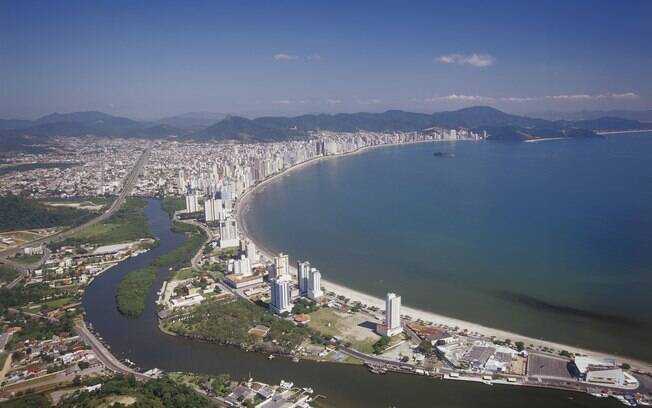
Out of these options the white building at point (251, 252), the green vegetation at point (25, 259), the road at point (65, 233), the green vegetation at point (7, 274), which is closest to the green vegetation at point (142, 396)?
the white building at point (251, 252)

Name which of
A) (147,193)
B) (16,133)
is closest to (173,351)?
(147,193)

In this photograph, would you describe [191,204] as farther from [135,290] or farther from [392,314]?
[392,314]

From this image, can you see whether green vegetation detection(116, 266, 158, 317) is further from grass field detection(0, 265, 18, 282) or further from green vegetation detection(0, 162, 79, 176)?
green vegetation detection(0, 162, 79, 176)

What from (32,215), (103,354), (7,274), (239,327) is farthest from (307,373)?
(32,215)

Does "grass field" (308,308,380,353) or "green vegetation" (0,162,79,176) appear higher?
"green vegetation" (0,162,79,176)

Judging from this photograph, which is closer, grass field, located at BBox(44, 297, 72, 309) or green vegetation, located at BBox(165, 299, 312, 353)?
green vegetation, located at BBox(165, 299, 312, 353)

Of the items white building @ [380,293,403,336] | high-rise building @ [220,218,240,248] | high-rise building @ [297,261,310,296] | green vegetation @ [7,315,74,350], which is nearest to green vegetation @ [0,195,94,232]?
high-rise building @ [220,218,240,248]

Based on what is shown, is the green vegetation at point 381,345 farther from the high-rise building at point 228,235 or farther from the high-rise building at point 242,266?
the high-rise building at point 228,235
